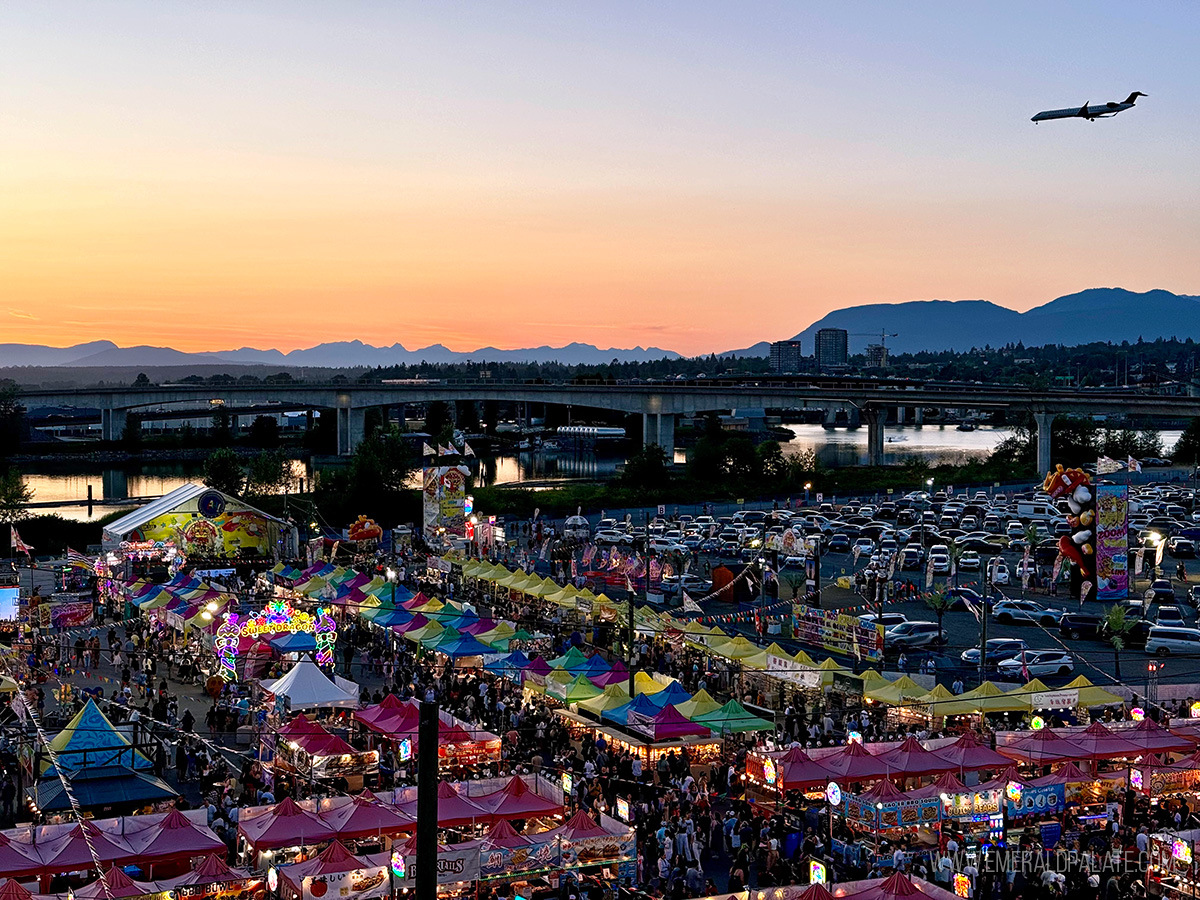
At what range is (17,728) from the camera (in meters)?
20.4

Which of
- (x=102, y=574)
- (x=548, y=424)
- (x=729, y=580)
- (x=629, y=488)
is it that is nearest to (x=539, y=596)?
(x=729, y=580)

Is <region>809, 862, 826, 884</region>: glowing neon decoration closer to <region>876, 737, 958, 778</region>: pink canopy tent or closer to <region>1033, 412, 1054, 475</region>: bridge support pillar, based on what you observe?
<region>876, 737, 958, 778</region>: pink canopy tent

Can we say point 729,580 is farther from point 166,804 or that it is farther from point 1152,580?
point 166,804

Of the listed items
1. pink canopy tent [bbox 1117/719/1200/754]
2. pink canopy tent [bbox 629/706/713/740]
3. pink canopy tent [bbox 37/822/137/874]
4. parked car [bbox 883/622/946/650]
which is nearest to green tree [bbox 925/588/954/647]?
parked car [bbox 883/622/946/650]

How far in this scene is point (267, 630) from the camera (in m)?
24.0

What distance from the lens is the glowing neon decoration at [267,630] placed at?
23.9 meters

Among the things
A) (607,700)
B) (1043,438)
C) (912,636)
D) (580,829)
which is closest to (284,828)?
(580,829)

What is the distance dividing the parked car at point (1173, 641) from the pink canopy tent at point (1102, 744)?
1102 centimetres

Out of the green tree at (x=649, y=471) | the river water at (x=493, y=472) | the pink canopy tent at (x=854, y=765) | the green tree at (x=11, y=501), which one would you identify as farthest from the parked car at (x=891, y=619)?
the river water at (x=493, y=472)

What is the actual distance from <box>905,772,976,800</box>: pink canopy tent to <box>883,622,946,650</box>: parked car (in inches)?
487

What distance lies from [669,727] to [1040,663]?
10672 mm

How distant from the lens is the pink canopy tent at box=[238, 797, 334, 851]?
1450 cm

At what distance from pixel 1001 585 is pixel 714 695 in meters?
16.5

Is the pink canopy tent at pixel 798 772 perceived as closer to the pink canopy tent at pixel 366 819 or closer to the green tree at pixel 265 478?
the pink canopy tent at pixel 366 819
